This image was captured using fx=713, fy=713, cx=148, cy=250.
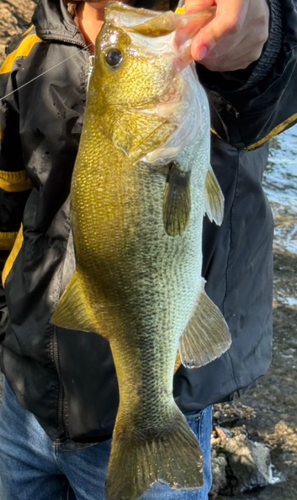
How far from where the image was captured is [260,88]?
5.82ft

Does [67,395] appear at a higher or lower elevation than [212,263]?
lower

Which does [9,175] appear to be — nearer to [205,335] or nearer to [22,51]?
[22,51]

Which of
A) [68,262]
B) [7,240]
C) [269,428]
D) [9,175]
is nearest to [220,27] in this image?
[68,262]

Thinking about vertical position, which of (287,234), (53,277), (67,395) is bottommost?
(287,234)

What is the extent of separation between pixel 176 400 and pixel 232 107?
89 centimetres

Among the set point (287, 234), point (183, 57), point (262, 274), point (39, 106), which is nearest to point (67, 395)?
point (262, 274)

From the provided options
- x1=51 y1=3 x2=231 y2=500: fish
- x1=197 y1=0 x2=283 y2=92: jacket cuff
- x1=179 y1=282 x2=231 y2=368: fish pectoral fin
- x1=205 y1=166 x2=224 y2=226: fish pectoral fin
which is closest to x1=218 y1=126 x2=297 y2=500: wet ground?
x1=51 y1=3 x2=231 y2=500: fish

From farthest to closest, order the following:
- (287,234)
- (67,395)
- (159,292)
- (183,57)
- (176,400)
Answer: (287,234) → (67,395) → (176,400) → (159,292) → (183,57)

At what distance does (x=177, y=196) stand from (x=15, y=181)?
1.10m

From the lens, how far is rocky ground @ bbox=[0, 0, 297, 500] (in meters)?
3.72

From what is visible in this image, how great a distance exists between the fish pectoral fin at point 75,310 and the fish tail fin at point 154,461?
0.32 metres

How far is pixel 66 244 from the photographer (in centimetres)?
227

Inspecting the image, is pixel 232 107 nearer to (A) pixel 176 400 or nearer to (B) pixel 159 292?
(B) pixel 159 292

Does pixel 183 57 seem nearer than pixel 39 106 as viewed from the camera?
Yes
